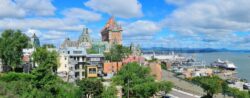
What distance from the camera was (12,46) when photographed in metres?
48.4

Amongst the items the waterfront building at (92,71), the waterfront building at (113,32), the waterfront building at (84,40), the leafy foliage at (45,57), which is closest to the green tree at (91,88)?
the leafy foliage at (45,57)

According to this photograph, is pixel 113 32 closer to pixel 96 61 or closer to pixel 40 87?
pixel 96 61

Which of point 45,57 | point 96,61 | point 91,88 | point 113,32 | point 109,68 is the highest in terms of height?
point 113,32

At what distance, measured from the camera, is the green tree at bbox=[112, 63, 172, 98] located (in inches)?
1559

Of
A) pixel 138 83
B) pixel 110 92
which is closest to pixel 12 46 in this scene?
pixel 110 92

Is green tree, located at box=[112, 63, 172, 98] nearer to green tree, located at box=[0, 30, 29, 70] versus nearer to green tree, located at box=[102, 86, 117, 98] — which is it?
green tree, located at box=[102, 86, 117, 98]

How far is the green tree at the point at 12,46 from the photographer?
4812 cm

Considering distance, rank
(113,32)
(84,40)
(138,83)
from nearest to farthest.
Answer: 1. (138,83)
2. (84,40)
3. (113,32)

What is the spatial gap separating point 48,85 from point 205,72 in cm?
5662

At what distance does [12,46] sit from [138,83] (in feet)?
55.9

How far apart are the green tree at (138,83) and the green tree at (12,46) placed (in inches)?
552

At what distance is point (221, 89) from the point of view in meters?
43.6

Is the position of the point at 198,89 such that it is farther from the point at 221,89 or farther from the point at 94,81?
the point at 94,81

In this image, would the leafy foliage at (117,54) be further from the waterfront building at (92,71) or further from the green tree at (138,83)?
the green tree at (138,83)
